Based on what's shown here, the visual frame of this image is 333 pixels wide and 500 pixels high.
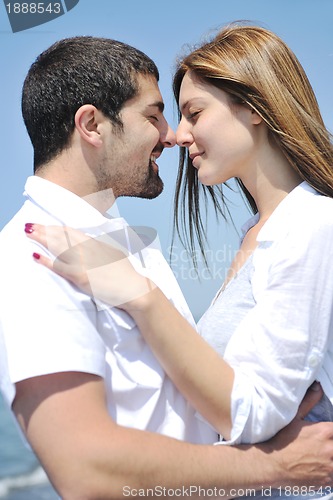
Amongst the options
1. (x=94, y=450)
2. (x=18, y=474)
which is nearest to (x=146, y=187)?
(x=94, y=450)

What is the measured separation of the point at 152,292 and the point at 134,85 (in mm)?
1008

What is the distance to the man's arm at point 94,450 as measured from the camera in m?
1.92

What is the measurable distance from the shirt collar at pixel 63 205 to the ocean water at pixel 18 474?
879 cm

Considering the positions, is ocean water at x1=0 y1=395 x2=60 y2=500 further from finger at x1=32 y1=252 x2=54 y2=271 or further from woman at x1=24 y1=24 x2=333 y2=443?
finger at x1=32 y1=252 x2=54 y2=271

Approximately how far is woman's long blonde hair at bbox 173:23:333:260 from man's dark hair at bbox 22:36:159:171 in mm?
311

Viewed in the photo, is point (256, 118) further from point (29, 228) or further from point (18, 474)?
point (18, 474)

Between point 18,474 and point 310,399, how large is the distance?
1204 cm

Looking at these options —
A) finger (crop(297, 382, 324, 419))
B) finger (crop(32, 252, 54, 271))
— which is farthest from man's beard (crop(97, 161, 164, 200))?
finger (crop(297, 382, 324, 419))

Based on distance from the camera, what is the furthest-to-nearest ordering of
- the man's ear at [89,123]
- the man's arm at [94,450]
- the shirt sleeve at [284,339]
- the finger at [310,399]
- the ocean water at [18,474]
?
the ocean water at [18,474]
the man's ear at [89,123]
the finger at [310,399]
the shirt sleeve at [284,339]
the man's arm at [94,450]

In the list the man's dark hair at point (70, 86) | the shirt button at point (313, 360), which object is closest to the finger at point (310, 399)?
the shirt button at point (313, 360)

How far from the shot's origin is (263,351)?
7.15 ft

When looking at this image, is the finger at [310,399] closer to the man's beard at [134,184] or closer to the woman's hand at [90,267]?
the woman's hand at [90,267]

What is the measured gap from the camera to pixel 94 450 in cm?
193

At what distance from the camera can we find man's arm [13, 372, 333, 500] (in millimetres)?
1923
